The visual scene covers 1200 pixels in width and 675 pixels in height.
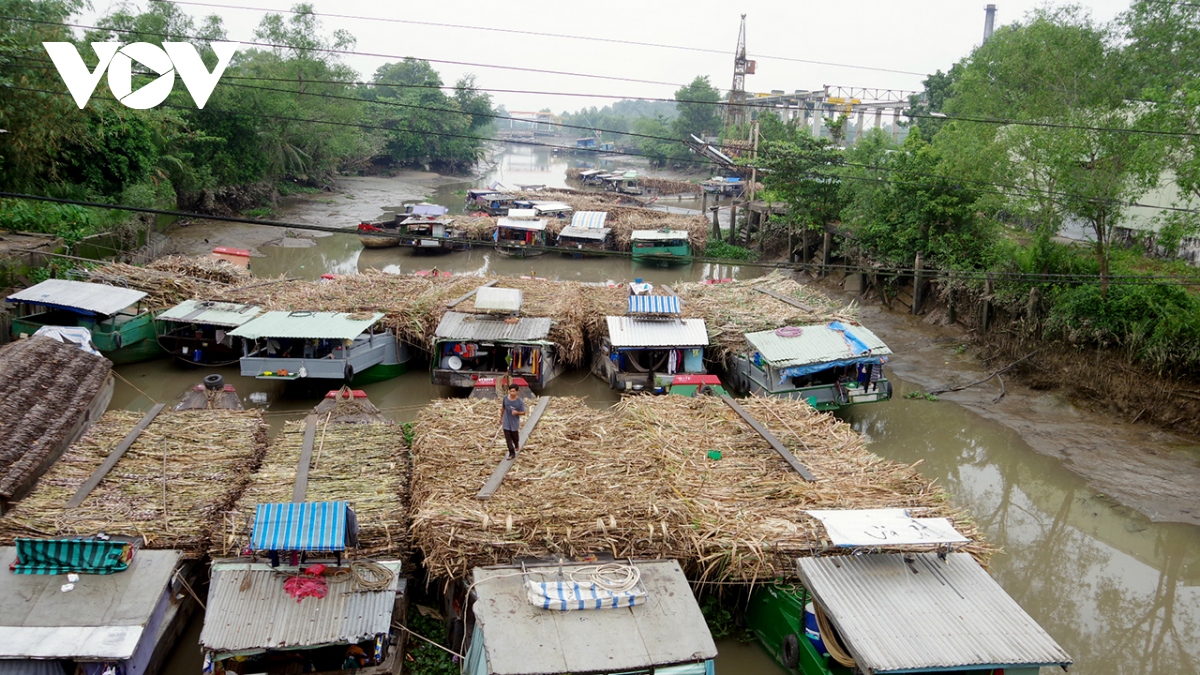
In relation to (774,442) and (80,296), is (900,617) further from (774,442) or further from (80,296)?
(80,296)

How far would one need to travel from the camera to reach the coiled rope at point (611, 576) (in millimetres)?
8188

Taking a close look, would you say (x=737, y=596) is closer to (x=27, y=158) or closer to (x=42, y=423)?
(x=42, y=423)

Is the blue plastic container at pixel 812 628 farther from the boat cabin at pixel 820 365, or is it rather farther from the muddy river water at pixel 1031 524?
the boat cabin at pixel 820 365

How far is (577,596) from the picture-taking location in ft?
25.9

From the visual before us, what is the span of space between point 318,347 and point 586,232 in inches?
802

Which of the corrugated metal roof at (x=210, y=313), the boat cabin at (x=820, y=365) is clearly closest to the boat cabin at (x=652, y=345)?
the boat cabin at (x=820, y=365)

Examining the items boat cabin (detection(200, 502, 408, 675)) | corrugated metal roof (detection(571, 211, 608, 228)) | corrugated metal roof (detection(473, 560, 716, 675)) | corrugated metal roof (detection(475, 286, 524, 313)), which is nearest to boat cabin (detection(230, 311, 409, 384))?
corrugated metal roof (detection(475, 286, 524, 313))

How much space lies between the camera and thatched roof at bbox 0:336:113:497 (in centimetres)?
1167

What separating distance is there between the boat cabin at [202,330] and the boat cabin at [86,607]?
1114cm

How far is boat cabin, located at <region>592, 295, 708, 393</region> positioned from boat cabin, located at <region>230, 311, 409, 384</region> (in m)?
5.71

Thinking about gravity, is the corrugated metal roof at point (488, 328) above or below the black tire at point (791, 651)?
above

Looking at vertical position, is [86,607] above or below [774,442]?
below

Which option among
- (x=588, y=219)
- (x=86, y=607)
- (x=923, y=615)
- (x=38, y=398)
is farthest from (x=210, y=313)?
(x=588, y=219)

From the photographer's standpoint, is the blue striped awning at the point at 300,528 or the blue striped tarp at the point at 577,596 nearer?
the blue striped tarp at the point at 577,596
